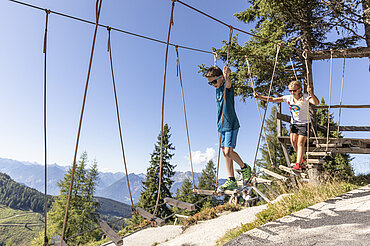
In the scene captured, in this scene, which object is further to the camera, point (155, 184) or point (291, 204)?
point (155, 184)

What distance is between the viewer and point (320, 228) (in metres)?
4.43

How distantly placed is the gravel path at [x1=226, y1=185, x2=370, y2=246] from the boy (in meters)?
1.32

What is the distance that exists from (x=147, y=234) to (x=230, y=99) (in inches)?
Answer: 422

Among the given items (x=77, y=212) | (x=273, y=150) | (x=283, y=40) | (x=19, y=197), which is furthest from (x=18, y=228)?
(x=283, y=40)

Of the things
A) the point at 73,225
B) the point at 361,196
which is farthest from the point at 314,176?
the point at 73,225

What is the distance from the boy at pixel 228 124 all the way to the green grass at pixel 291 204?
201 centimetres

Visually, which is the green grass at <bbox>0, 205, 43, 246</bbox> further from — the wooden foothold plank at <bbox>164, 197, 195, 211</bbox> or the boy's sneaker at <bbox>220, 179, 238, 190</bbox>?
the boy's sneaker at <bbox>220, 179, 238, 190</bbox>

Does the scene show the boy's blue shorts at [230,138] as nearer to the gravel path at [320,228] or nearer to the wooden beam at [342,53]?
the gravel path at [320,228]

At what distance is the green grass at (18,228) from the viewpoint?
99875mm

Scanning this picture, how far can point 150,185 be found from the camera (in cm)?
2373

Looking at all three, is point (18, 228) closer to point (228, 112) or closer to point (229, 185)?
point (229, 185)

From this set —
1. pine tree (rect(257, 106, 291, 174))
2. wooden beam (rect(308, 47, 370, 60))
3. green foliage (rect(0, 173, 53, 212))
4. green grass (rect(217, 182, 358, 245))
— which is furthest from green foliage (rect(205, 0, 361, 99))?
green foliage (rect(0, 173, 53, 212))

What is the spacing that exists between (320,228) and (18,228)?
141 meters

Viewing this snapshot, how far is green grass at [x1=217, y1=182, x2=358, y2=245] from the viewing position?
549 cm
